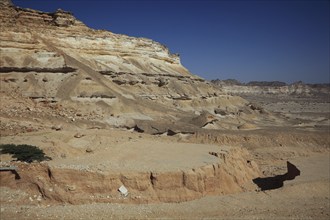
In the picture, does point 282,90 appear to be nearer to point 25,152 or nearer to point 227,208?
point 227,208

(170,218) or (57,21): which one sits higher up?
(57,21)

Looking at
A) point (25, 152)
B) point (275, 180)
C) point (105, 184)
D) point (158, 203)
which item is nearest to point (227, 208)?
point (158, 203)

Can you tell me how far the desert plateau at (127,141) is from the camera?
41.8ft

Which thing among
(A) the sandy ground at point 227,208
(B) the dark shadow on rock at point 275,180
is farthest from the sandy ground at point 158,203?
(B) the dark shadow on rock at point 275,180

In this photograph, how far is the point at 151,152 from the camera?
51.8 feet

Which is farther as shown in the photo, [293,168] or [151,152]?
[293,168]

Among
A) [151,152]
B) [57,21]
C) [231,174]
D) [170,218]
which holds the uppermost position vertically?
[57,21]

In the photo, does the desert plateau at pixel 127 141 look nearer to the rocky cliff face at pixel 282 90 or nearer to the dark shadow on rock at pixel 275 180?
the dark shadow on rock at pixel 275 180

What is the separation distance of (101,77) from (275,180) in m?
23.9

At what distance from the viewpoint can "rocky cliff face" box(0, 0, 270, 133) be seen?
101ft

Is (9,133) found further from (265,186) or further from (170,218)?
(265,186)

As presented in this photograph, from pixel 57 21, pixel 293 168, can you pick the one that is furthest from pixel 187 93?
pixel 293 168

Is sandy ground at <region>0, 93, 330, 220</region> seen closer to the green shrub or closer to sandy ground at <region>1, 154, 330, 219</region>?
sandy ground at <region>1, 154, 330, 219</region>

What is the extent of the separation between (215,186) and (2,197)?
27.0 ft
